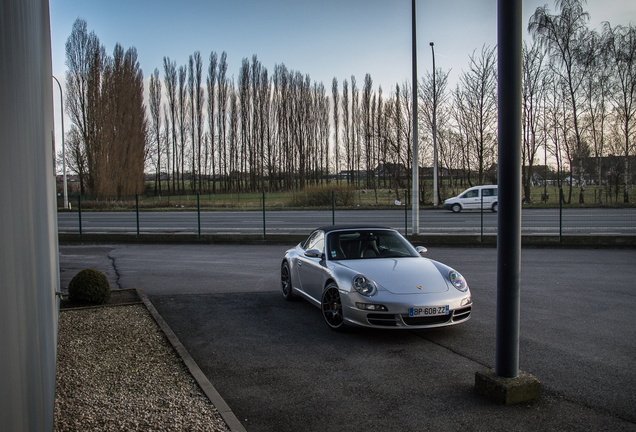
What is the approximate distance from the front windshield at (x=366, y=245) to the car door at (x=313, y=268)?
0.20 metres

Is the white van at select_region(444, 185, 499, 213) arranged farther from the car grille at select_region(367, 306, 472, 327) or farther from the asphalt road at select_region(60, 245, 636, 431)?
the car grille at select_region(367, 306, 472, 327)

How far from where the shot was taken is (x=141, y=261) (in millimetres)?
13508

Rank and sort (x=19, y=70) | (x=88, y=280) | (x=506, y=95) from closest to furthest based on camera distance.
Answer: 1. (x=19, y=70)
2. (x=506, y=95)
3. (x=88, y=280)

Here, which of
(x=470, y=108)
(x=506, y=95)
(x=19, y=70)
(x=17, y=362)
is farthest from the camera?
(x=470, y=108)

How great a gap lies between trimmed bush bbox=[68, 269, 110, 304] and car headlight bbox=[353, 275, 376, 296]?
4386 millimetres

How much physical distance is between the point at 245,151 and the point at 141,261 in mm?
52860

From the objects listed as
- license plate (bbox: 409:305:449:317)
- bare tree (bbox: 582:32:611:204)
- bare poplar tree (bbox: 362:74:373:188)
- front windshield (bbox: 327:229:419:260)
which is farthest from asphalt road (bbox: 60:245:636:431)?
bare poplar tree (bbox: 362:74:373:188)

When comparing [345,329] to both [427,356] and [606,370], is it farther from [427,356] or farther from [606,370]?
[606,370]

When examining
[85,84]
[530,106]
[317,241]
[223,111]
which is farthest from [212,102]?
[317,241]

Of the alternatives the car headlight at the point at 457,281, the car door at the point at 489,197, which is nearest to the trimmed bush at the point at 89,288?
the car headlight at the point at 457,281

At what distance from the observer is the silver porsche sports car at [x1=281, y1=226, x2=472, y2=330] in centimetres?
579

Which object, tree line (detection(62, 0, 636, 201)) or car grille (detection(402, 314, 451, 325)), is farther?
tree line (detection(62, 0, 636, 201))

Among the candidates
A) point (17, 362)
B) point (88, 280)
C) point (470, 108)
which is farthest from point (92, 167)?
point (17, 362)

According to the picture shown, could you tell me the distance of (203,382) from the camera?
454 cm
